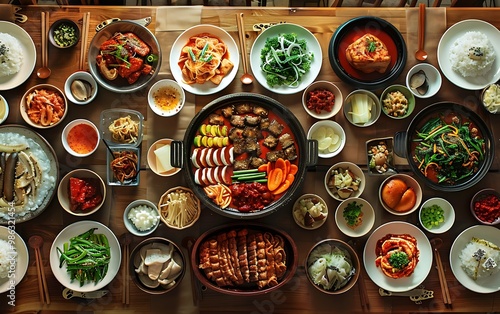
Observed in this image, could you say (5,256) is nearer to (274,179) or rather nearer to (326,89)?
(274,179)

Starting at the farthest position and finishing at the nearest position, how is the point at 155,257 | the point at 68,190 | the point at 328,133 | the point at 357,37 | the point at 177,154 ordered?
the point at 357,37 → the point at 328,133 → the point at 68,190 → the point at 155,257 → the point at 177,154

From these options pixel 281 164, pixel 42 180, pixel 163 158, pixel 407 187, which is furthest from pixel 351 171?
pixel 42 180

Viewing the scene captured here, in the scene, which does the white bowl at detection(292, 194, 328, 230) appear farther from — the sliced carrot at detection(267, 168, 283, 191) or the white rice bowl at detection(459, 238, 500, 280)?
the white rice bowl at detection(459, 238, 500, 280)

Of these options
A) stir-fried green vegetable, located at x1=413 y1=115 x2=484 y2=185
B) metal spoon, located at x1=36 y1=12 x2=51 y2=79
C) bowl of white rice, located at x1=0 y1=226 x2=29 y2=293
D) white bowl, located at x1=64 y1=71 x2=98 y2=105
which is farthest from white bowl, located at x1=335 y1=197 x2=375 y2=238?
metal spoon, located at x1=36 y1=12 x2=51 y2=79

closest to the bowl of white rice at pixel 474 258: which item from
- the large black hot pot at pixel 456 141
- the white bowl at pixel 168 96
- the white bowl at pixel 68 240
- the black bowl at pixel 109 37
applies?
the large black hot pot at pixel 456 141

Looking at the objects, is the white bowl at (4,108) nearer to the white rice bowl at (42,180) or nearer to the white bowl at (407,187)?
the white rice bowl at (42,180)

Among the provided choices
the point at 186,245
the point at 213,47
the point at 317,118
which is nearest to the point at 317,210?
the point at 317,118

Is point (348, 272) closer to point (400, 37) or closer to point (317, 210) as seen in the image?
point (317, 210)
